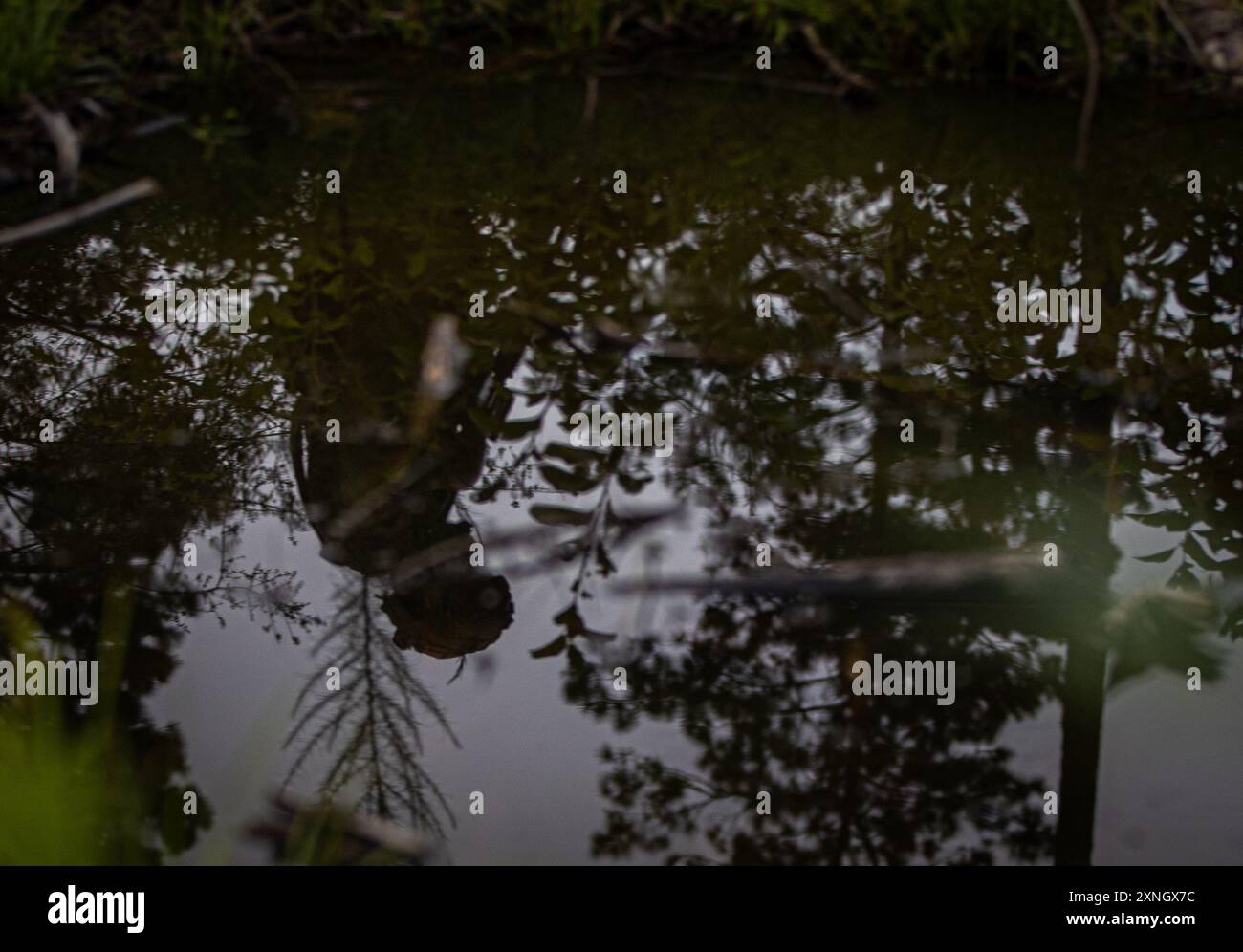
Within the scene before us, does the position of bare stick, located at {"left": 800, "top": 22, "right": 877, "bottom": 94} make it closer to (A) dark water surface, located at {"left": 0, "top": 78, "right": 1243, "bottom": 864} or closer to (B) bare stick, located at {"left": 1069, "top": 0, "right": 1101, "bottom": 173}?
(B) bare stick, located at {"left": 1069, "top": 0, "right": 1101, "bottom": 173}

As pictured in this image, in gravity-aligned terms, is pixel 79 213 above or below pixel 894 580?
above

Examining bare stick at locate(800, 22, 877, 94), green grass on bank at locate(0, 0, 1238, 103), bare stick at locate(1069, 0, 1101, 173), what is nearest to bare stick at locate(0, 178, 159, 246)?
green grass on bank at locate(0, 0, 1238, 103)

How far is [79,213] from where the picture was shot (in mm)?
2506

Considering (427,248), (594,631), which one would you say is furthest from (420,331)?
(594,631)

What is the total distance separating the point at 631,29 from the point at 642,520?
3163 millimetres

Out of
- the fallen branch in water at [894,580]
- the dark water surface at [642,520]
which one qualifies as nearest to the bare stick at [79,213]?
the dark water surface at [642,520]

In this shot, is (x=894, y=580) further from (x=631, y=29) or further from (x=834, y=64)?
(x=631, y=29)

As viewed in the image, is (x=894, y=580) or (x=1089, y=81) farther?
(x=1089, y=81)

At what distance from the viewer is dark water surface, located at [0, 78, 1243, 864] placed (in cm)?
Answer: 117

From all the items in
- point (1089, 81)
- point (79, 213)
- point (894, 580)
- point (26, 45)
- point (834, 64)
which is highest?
point (834, 64)

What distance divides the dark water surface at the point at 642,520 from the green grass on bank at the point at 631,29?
1.23 m

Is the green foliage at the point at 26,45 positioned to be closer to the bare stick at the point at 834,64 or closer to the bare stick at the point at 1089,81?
the bare stick at the point at 834,64

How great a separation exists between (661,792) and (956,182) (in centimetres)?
226

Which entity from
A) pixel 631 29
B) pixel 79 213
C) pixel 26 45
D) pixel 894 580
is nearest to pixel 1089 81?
pixel 894 580
